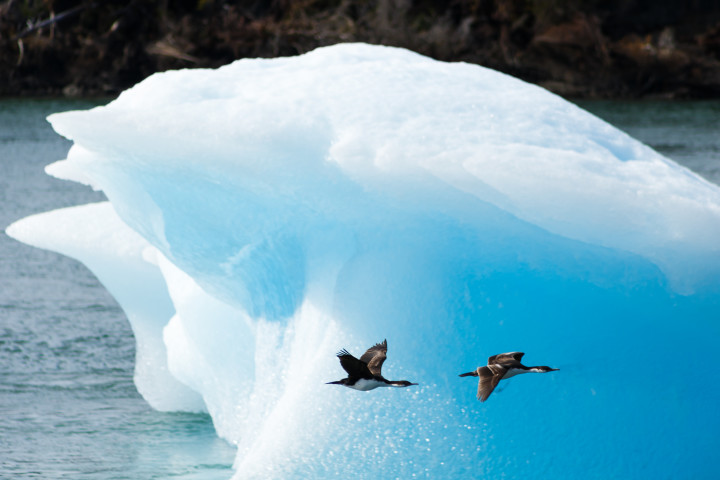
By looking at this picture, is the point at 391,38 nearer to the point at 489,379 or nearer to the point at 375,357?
the point at 375,357

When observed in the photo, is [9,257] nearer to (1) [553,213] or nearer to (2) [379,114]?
(2) [379,114]

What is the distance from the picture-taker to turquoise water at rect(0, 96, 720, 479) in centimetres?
492

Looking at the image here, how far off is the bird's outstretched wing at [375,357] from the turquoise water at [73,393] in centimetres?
147

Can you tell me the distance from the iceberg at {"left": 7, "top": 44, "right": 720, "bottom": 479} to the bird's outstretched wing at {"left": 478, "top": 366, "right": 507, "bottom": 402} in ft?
1.42

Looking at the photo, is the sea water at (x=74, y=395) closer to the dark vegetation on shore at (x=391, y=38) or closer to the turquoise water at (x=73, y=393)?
the turquoise water at (x=73, y=393)

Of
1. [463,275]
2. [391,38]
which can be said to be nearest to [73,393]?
[463,275]

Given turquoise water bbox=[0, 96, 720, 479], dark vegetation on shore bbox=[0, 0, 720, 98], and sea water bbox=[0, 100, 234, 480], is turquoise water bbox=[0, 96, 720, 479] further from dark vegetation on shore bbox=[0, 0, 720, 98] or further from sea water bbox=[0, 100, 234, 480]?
dark vegetation on shore bbox=[0, 0, 720, 98]

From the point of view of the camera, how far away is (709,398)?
3.81 m

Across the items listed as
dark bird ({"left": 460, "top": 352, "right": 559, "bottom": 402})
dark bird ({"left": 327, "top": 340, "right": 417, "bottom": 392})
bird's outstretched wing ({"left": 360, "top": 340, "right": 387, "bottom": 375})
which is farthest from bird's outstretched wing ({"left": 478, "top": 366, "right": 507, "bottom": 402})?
bird's outstretched wing ({"left": 360, "top": 340, "right": 387, "bottom": 375})

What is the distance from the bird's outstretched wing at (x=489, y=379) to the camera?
3270 millimetres

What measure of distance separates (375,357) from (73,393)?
3.11 m

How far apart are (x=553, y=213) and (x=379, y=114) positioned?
2.67 feet

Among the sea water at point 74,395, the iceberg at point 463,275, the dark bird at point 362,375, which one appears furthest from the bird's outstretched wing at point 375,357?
the sea water at point 74,395

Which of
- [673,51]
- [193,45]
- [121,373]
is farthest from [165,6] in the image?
[121,373]
